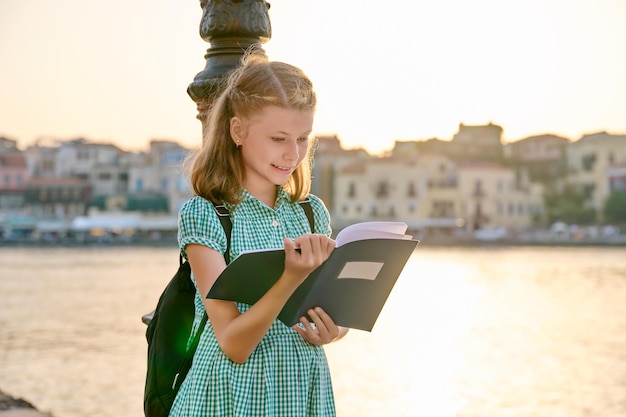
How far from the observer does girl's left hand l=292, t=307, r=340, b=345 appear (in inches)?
56.9

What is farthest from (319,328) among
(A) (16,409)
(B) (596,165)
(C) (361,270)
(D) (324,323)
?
(B) (596,165)

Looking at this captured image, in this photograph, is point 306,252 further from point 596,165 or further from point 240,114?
point 596,165

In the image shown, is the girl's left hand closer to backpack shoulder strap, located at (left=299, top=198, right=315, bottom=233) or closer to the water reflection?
backpack shoulder strap, located at (left=299, top=198, right=315, bottom=233)

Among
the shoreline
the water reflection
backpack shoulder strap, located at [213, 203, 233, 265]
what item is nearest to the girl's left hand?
backpack shoulder strap, located at [213, 203, 233, 265]

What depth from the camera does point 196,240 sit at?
4.66ft

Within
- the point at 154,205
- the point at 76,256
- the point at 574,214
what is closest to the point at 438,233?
the point at 574,214

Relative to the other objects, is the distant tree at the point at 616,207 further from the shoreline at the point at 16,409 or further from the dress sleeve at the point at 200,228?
the dress sleeve at the point at 200,228

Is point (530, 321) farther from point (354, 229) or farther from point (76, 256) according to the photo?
point (76, 256)

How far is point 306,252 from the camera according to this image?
4.24ft

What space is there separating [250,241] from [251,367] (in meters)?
0.19

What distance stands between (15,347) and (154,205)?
135ft

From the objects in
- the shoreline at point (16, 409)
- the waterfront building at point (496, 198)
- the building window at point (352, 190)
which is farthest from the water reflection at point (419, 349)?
the building window at point (352, 190)

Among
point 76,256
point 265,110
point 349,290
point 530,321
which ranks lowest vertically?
point 76,256

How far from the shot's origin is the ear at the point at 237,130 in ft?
4.90
